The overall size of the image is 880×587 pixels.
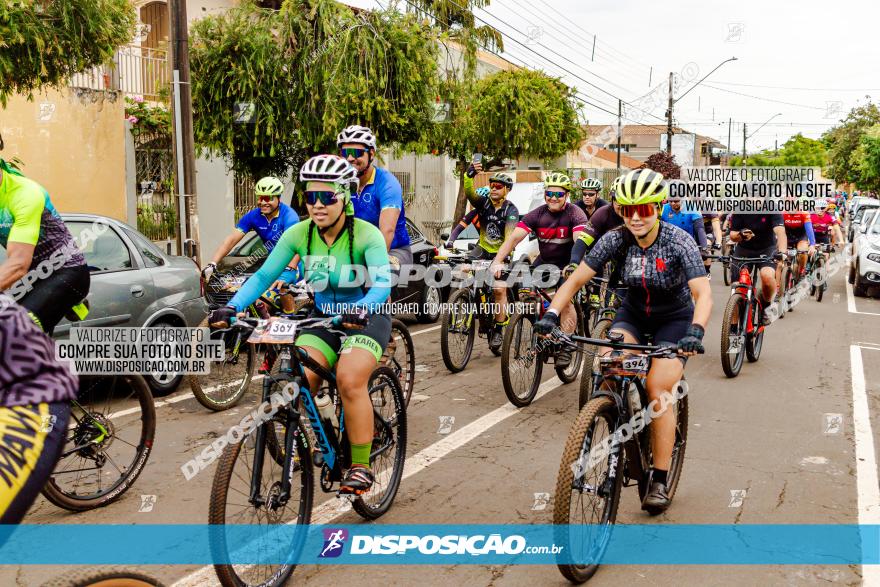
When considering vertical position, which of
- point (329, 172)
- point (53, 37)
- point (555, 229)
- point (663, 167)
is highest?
point (53, 37)

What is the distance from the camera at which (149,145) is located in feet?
55.1

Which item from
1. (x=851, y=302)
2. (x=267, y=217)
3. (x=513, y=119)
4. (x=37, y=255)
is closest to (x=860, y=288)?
(x=851, y=302)

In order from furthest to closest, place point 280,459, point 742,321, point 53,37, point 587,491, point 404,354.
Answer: point 53,37 → point 742,321 → point 404,354 → point 587,491 → point 280,459

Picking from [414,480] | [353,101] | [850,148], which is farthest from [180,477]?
[850,148]

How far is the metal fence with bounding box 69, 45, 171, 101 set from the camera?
644 inches

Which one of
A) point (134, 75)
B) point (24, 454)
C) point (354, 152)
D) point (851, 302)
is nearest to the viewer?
point (24, 454)

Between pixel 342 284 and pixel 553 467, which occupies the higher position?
pixel 342 284

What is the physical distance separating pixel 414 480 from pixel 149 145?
43.2 feet

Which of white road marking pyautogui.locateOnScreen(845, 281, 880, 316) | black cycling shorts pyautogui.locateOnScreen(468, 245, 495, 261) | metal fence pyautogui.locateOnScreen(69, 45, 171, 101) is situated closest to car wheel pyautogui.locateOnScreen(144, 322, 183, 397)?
black cycling shorts pyautogui.locateOnScreen(468, 245, 495, 261)

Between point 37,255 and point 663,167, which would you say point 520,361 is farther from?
point 663,167

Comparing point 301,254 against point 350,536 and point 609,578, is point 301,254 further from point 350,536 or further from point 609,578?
point 609,578

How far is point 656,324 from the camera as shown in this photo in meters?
5.18

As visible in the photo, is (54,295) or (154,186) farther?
(154,186)

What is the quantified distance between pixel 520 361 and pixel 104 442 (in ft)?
13.0
